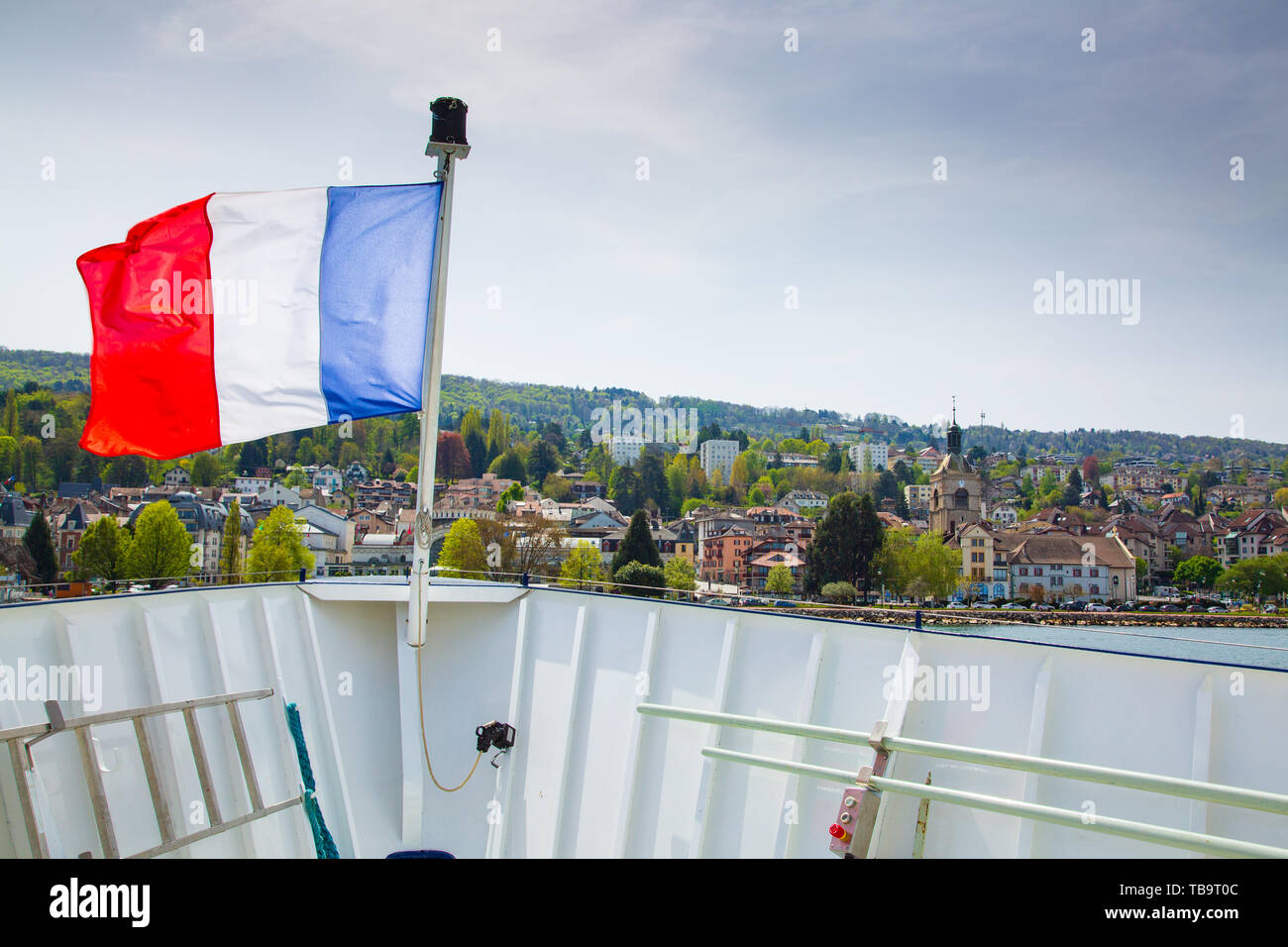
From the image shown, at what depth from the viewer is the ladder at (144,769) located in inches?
157

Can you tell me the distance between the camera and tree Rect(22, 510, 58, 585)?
61.2 meters

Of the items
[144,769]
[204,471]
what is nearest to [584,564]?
[204,471]

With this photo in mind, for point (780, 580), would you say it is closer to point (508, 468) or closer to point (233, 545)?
point (233, 545)

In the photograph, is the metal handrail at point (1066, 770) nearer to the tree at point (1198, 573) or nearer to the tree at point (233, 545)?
A: the tree at point (233, 545)

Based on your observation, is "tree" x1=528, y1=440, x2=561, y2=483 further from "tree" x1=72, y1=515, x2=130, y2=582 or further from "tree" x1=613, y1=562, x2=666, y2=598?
"tree" x1=72, y1=515, x2=130, y2=582

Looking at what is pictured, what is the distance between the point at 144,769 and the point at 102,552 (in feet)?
227

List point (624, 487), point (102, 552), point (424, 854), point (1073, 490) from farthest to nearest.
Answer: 1. point (1073, 490)
2. point (624, 487)
3. point (102, 552)
4. point (424, 854)

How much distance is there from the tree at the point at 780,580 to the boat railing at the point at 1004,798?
266ft

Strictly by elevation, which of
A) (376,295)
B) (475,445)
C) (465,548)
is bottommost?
(465,548)

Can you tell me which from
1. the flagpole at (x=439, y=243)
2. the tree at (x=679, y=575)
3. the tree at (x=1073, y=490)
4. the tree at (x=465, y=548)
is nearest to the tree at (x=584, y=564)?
the tree at (x=679, y=575)

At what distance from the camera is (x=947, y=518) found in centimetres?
11738

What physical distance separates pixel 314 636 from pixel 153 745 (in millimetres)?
1852

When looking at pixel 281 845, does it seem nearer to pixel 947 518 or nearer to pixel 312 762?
pixel 312 762

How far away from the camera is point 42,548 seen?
6169 cm
